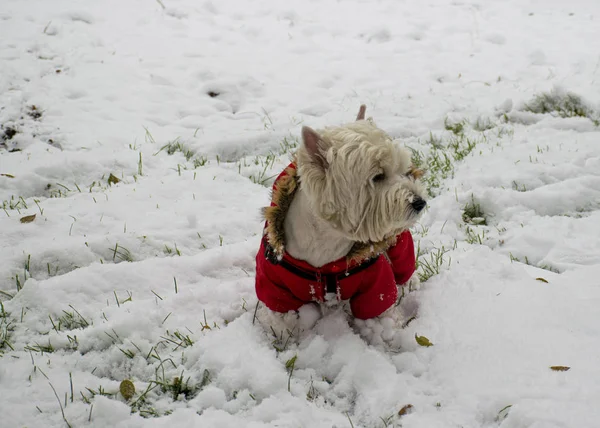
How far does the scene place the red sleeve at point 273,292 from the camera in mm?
2764

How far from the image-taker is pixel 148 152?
4.88 metres

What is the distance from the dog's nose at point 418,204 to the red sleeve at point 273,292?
86 cm

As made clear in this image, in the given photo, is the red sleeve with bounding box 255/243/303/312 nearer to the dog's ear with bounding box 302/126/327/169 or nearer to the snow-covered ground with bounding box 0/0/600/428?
the snow-covered ground with bounding box 0/0/600/428

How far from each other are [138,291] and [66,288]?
16.7 inches

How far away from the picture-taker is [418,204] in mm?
2434

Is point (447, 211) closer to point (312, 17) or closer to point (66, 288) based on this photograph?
point (66, 288)

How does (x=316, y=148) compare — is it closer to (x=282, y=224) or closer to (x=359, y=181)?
(x=359, y=181)

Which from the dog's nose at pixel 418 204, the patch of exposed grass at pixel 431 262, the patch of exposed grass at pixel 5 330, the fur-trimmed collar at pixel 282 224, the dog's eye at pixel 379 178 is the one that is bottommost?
the patch of exposed grass at pixel 5 330

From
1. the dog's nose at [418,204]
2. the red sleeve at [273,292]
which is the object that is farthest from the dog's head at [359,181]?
the red sleeve at [273,292]

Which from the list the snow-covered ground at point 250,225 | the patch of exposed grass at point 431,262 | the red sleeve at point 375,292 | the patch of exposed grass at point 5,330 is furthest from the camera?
the patch of exposed grass at point 431,262

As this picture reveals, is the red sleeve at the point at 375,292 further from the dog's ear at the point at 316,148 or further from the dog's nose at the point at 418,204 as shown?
the dog's ear at the point at 316,148

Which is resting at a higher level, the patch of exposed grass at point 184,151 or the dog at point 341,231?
the dog at point 341,231

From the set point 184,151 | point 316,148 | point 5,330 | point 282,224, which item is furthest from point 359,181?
point 184,151

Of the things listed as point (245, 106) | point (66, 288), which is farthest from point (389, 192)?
point (245, 106)
